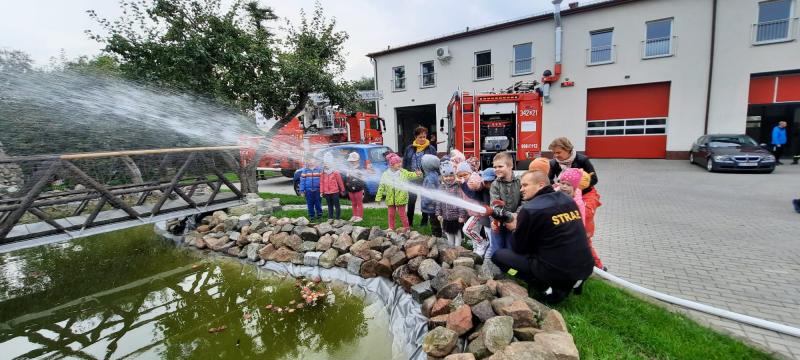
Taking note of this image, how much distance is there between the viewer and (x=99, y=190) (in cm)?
480

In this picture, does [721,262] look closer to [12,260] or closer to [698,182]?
[698,182]

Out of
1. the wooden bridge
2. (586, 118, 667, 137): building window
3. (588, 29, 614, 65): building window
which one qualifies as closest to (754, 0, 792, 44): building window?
(586, 118, 667, 137): building window

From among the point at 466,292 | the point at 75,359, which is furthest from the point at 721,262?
the point at 75,359

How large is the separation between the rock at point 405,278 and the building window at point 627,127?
1641cm

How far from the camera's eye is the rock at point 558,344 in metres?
2.44

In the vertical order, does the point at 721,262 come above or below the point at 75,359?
above

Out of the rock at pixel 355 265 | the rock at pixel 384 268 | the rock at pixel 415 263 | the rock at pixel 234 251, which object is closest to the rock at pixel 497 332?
the rock at pixel 415 263

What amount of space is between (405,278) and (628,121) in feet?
55.6

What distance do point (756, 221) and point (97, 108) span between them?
13569 millimetres

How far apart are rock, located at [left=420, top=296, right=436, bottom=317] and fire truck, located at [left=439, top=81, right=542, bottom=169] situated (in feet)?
28.5

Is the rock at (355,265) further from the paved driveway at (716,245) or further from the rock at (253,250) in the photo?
the paved driveway at (716,245)

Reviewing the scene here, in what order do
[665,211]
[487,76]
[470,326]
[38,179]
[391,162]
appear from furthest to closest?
1. [487,76]
2. [665,211]
3. [391,162]
4. [38,179]
5. [470,326]

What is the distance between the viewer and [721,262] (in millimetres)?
4504

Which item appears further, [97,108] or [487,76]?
[487,76]
